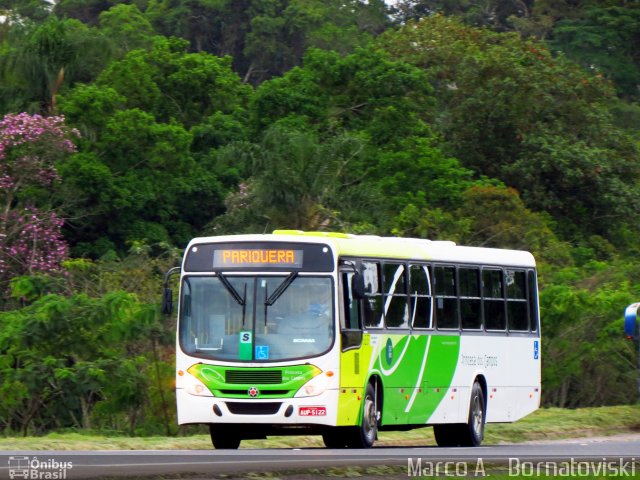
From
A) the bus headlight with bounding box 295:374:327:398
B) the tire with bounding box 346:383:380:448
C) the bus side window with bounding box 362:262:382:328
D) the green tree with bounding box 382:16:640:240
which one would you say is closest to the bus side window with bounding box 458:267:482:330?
the bus side window with bounding box 362:262:382:328

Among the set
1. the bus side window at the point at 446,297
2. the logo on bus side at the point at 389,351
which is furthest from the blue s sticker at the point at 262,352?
the bus side window at the point at 446,297

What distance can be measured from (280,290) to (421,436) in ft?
19.5

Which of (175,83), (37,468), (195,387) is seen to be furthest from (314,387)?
(175,83)

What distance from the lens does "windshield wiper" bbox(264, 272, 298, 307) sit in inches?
643

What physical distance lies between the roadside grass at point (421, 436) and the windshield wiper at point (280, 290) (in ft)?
6.12

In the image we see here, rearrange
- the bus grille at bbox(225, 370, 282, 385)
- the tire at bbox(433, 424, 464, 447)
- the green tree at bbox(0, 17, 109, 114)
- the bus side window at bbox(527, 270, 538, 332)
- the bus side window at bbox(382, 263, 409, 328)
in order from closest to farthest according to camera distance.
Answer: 1. the bus grille at bbox(225, 370, 282, 385)
2. the bus side window at bbox(382, 263, 409, 328)
3. the tire at bbox(433, 424, 464, 447)
4. the bus side window at bbox(527, 270, 538, 332)
5. the green tree at bbox(0, 17, 109, 114)

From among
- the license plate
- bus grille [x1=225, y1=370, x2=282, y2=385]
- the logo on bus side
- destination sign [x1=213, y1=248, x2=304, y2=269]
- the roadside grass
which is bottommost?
the roadside grass

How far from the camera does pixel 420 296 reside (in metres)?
18.5

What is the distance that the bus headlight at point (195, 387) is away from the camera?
16.1m

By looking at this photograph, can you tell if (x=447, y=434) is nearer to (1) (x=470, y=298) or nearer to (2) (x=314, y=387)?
(1) (x=470, y=298)

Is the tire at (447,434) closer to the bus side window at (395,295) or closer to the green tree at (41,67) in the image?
the bus side window at (395,295)

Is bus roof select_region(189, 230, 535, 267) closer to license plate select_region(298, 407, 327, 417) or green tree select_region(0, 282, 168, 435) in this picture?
license plate select_region(298, 407, 327, 417)

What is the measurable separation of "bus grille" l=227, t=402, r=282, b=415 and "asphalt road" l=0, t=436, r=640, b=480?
86cm

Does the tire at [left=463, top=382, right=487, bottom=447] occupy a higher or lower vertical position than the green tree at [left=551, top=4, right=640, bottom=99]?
lower
